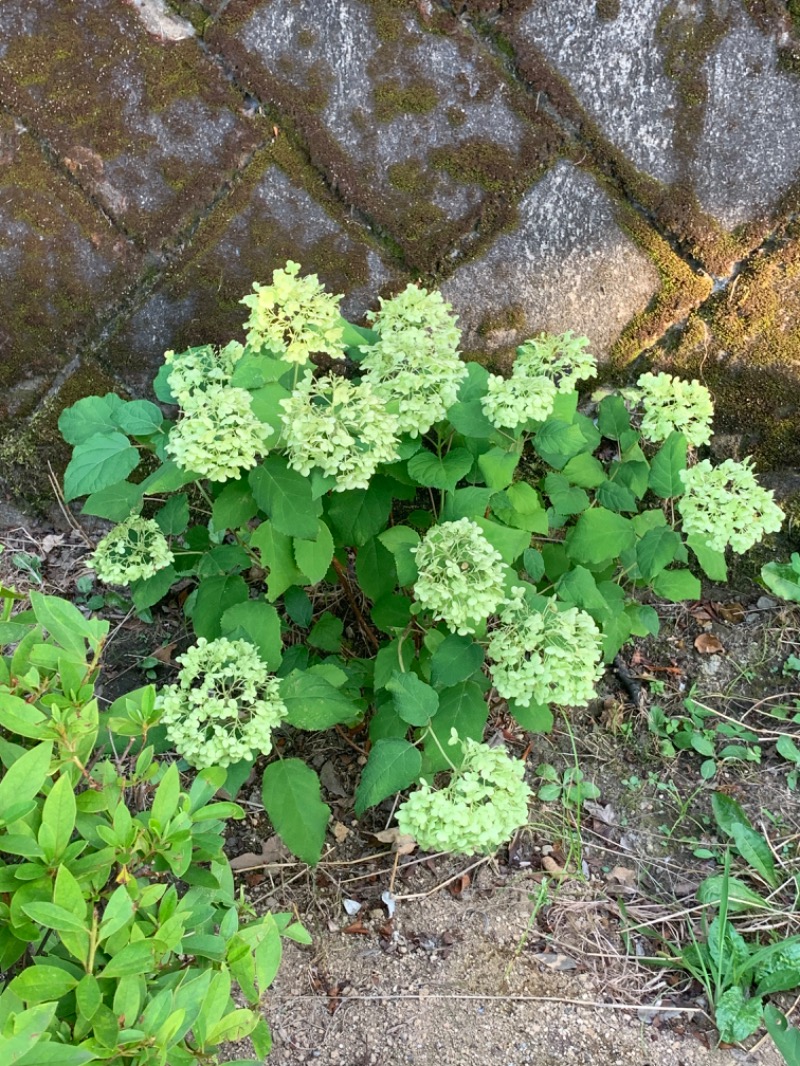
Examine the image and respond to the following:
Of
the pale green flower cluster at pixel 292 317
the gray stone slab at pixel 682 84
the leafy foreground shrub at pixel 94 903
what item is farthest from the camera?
the gray stone slab at pixel 682 84

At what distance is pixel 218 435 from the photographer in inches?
60.8

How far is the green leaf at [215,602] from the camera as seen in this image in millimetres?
1961

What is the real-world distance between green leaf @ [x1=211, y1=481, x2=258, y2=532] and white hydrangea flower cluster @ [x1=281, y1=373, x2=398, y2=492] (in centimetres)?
18

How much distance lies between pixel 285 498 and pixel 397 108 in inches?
58.3

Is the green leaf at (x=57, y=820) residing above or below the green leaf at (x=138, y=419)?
below

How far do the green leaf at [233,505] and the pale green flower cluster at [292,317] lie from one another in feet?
1.00

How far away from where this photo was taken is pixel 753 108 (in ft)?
8.04

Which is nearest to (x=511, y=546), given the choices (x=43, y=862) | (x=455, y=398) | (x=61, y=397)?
(x=455, y=398)

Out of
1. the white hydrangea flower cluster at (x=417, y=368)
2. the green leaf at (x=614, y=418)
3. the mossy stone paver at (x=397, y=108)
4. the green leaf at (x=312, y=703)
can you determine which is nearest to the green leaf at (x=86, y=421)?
the white hydrangea flower cluster at (x=417, y=368)

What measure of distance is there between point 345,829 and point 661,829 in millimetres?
895

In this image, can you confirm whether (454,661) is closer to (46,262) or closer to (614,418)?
(614,418)

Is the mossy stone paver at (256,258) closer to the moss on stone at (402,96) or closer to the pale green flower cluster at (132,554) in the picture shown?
the moss on stone at (402,96)

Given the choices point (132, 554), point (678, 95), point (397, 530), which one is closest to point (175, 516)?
point (132, 554)

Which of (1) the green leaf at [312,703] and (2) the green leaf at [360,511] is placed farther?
(2) the green leaf at [360,511]
